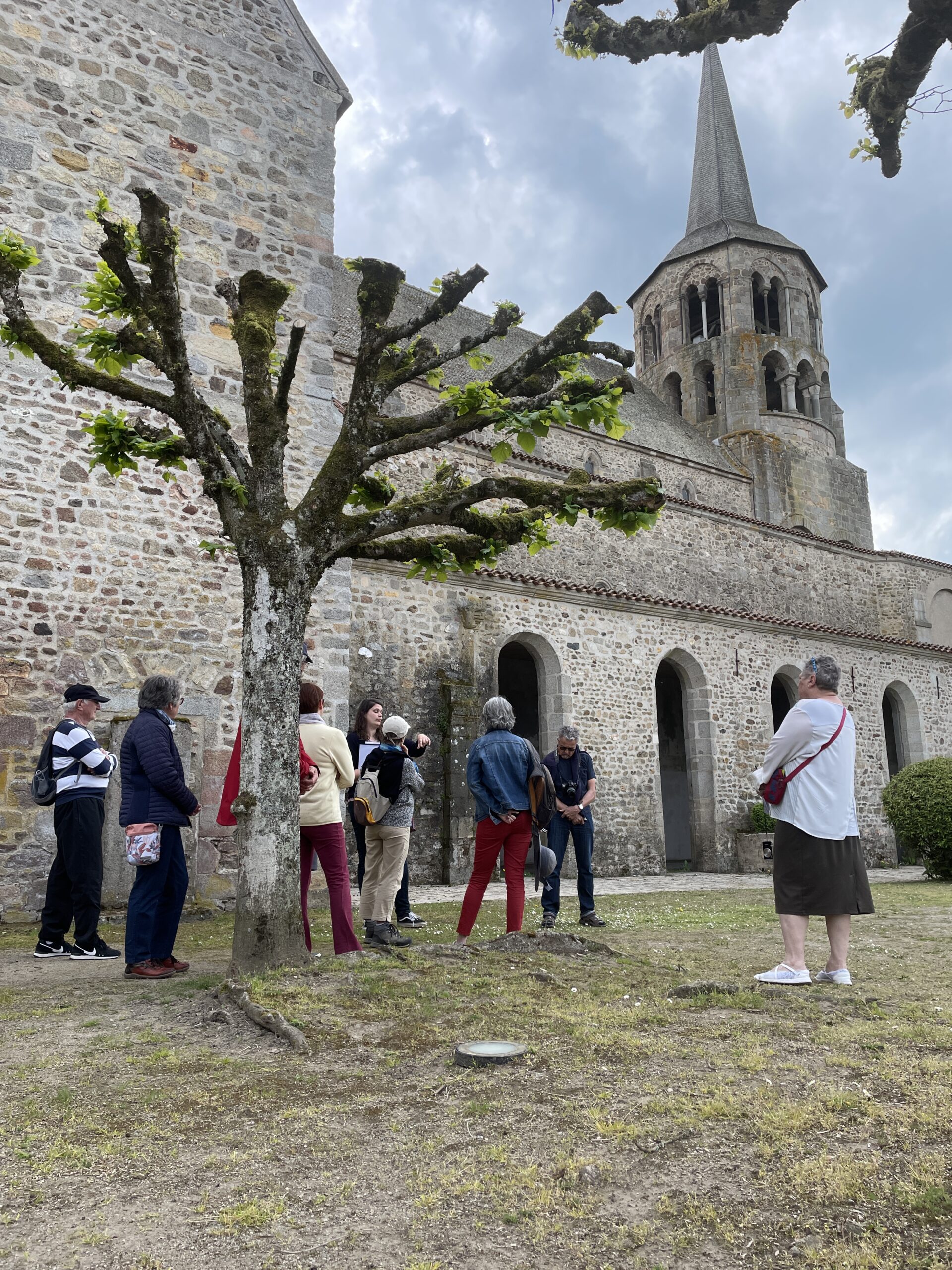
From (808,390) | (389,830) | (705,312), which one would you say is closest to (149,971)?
(389,830)

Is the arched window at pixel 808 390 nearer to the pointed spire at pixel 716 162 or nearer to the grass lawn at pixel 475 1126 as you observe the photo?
the pointed spire at pixel 716 162

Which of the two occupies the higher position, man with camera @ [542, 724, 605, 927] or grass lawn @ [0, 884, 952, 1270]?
man with camera @ [542, 724, 605, 927]

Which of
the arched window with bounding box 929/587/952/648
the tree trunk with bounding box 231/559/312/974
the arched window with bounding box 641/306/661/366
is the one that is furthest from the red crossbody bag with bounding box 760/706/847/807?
the arched window with bounding box 641/306/661/366

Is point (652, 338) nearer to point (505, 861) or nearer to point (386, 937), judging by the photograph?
point (505, 861)

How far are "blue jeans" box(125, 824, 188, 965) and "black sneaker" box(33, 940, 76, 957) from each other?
101cm

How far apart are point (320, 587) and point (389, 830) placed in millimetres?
3896

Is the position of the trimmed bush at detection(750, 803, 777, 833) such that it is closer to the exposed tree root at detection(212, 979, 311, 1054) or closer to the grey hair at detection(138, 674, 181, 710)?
the grey hair at detection(138, 674, 181, 710)

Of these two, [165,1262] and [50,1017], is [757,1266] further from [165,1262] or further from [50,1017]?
[50,1017]

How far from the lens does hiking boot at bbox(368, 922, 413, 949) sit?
542 centimetres

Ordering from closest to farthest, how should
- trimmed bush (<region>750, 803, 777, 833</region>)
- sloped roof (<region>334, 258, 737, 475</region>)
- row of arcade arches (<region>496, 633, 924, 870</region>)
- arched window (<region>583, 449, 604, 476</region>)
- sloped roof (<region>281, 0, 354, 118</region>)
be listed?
sloped roof (<region>281, 0, 354, 118</region>), row of arcade arches (<region>496, 633, 924, 870</region>), trimmed bush (<region>750, 803, 777, 833</region>), sloped roof (<region>334, 258, 737, 475</region>), arched window (<region>583, 449, 604, 476</region>)

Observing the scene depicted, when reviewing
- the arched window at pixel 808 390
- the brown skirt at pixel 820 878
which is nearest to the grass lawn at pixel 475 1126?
the brown skirt at pixel 820 878

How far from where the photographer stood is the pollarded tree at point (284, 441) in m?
4.39

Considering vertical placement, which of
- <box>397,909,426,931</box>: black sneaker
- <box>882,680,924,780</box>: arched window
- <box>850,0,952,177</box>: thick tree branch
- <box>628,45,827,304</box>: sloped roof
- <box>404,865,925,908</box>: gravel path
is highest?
<box>628,45,827,304</box>: sloped roof

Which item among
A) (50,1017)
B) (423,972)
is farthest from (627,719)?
(50,1017)
